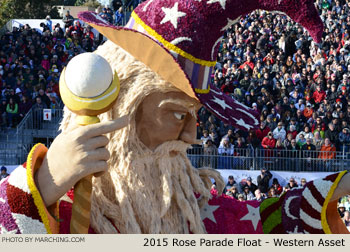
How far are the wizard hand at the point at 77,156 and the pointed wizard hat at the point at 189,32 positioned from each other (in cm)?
36

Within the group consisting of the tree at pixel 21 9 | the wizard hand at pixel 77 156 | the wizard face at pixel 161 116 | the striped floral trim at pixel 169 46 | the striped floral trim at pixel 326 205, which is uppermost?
the tree at pixel 21 9

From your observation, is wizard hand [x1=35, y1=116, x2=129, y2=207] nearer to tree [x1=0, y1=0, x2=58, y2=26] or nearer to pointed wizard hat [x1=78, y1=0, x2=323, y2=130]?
pointed wizard hat [x1=78, y1=0, x2=323, y2=130]

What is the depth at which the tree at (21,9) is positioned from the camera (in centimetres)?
2589

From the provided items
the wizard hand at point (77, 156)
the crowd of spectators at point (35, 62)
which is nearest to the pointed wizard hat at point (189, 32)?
the wizard hand at point (77, 156)

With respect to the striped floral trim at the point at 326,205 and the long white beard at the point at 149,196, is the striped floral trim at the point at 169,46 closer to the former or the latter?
the long white beard at the point at 149,196

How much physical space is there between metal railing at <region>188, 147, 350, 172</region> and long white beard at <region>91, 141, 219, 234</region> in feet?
27.2

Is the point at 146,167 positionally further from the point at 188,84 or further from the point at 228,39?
the point at 228,39

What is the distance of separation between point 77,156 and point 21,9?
24850 mm

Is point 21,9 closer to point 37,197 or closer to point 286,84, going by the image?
point 286,84

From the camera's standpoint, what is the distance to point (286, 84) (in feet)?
46.9

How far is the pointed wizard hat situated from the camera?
8.41 feet

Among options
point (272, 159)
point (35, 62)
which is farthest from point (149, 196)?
point (35, 62)

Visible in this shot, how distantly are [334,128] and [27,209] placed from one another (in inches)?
409

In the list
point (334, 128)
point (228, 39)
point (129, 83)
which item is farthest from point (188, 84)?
point (228, 39)
